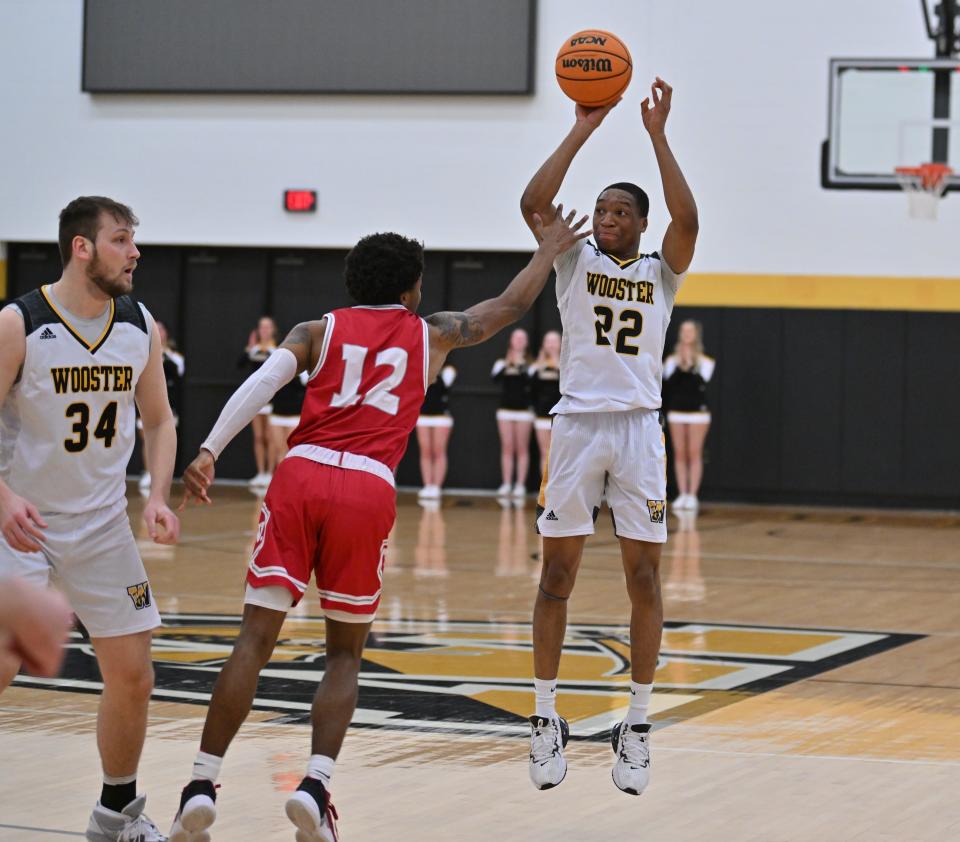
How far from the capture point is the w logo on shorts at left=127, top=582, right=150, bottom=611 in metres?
4.65

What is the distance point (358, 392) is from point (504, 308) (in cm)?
69

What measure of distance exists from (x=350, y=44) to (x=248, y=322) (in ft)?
12.3

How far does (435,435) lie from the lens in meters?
18.4

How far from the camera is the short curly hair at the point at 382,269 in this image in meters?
4.93

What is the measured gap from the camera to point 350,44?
65.0 feet

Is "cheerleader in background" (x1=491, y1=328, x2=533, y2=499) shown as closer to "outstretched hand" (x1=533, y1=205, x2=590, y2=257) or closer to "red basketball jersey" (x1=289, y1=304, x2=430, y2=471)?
"outstretched hand" (x1=533, y1=205, x2=590, y2=257)

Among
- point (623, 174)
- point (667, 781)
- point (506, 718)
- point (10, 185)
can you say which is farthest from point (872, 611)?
point (10, 185)

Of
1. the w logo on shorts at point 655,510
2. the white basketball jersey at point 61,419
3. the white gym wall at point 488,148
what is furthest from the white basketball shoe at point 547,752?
the white gym wall at point 488,148

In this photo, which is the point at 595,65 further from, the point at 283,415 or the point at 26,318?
the point at 283,415

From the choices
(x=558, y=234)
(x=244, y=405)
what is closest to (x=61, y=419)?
(x=244, y=405)

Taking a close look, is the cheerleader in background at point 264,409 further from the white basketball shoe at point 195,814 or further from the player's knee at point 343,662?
the white basketball shoe at point 195,814

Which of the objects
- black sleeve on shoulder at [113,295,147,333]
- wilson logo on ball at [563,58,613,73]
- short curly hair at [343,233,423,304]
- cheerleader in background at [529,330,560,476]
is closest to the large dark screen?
cheerleader in background at [529,330,560,476]

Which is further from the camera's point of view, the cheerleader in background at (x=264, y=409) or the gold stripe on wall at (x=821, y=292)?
the cheerleader in background at (x=264, y=409)

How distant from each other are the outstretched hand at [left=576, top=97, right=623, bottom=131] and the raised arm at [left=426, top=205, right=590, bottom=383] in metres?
0.38
